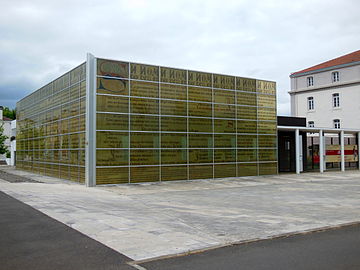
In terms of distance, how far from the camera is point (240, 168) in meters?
25.7

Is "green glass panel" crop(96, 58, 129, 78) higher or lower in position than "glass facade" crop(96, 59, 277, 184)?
higher

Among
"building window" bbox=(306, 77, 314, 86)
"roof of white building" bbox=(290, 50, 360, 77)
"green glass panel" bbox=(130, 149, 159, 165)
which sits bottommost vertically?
"green glass panel" bbox=(130, 149, 159, 165)

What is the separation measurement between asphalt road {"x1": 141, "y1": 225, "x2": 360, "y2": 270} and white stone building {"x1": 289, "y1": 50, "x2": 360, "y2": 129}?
4561 centimetres

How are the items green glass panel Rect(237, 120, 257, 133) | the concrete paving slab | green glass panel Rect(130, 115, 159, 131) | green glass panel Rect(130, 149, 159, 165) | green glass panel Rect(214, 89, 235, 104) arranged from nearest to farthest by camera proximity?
the concrete paving slab
green glass panel Rect(130, 149, 159, 165)
green glass panel Rect(130, 115, 159, 131)
green glass panel Rect(214, 89, 235, 104)
green glass panel Rect(237, 120, 257, 133)

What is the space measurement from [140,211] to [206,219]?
7.83ft

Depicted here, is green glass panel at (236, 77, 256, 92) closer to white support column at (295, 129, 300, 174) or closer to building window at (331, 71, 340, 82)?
white support column at (295, 129, 300, 174)

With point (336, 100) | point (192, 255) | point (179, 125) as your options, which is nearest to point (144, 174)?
point (179, 125)

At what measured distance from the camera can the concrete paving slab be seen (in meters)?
8.19

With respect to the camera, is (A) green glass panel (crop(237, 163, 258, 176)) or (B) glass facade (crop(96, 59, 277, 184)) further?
(A) green glass panel (crop(237, 163, 258, 176))

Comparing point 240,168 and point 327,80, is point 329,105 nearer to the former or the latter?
point 327,80

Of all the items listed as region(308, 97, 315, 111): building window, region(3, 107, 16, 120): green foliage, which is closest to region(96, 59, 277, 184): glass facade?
region(308, 97, 315, 111): building window

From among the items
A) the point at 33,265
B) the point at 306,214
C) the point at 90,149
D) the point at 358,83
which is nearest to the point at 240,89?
the point at 90,149

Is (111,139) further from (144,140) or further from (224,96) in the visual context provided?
(224,96)

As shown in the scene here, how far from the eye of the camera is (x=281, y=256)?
6785 mm
